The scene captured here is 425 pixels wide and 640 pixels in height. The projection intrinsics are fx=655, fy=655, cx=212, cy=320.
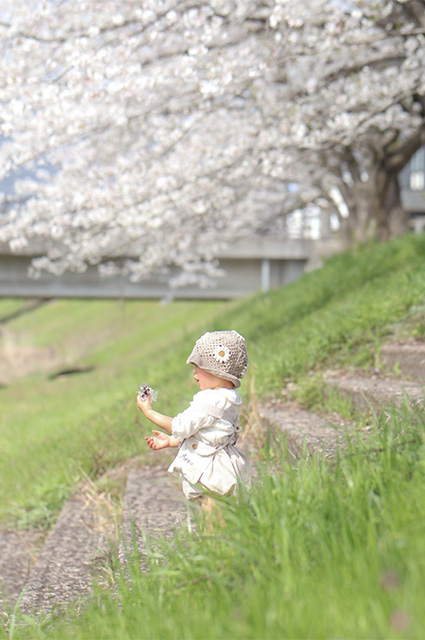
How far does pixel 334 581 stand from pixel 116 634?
69 centimetres

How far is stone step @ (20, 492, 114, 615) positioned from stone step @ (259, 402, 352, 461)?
1.13 meters

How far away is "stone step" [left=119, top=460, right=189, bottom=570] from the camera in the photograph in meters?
3.26

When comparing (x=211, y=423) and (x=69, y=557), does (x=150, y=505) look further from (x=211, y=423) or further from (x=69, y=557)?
(x=211, y=423)

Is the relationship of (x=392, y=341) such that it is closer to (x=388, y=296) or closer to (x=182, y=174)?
(x=388, y=296)

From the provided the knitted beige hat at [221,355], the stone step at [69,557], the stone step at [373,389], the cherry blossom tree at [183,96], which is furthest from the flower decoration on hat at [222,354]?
the cherry blossom tree at [183,96]

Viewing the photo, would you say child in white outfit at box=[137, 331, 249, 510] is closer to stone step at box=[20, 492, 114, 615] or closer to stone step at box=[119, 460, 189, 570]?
stone step at box=[119, 460, 189, 570]

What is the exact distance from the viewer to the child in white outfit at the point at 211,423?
2.96 metres

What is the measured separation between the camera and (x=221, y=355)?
2.98 metres

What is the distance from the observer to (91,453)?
17.8ft

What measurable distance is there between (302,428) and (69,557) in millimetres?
1531

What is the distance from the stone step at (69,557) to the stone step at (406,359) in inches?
90.0

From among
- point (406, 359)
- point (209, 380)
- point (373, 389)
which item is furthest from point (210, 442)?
point (406, 359)

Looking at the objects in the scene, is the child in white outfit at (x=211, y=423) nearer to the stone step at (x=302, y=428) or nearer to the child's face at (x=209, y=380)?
the child's face at (x=209, y=380)

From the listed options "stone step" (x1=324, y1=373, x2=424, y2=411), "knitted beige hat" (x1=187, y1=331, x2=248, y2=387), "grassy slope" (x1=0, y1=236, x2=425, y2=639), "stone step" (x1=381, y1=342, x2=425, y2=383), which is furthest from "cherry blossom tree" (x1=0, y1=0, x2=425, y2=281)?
"grassy slope" (x1=0, y1=236, x2=425, y2=639)
